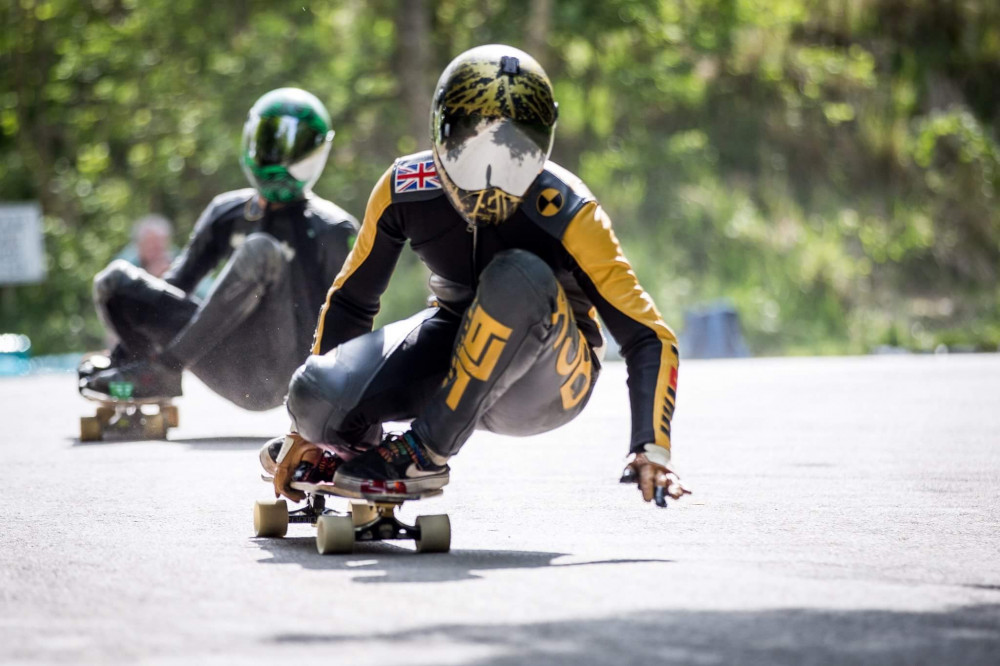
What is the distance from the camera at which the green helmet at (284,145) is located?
9500 millimetres

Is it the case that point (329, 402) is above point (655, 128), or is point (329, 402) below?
below

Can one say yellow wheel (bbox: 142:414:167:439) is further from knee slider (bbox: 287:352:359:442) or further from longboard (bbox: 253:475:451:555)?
knee slider (bbox: 287:352:359:442)

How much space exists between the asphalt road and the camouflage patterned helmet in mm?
1117

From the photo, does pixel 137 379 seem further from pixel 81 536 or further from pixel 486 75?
pixel 486 75

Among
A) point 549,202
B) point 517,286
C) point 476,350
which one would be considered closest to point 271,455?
point 476,350

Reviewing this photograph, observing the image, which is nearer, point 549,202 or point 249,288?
point 549,202

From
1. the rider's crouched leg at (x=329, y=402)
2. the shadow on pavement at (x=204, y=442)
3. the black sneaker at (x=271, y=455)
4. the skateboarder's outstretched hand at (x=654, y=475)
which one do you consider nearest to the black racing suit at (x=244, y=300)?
the shadow on pavement at (x=204, y=442)

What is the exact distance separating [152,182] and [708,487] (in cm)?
2158

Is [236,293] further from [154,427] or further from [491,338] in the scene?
[491,338]

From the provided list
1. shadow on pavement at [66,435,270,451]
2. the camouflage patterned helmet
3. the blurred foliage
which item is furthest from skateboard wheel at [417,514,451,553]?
the blurred foliage

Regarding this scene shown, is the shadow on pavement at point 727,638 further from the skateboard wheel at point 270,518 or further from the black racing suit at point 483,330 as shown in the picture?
the skateboard wheel at point 270,518

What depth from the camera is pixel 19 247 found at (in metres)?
22.3

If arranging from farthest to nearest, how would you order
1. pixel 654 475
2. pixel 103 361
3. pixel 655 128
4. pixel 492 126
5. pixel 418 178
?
pixel 655 128, pixel 103 361, pixel 418 178, pixel 492 126, pixel 654 475

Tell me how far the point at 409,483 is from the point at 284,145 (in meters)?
4.85
